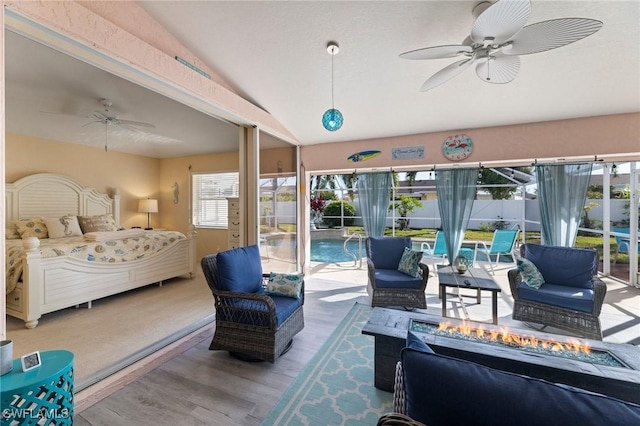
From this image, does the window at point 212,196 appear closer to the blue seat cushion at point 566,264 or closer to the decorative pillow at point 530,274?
the decorative pillow at point 530,274

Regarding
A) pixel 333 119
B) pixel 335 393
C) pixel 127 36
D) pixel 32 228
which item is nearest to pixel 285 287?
pixel 335 393

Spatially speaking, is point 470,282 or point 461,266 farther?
point 461,266

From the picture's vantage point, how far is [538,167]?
3957 millimetres

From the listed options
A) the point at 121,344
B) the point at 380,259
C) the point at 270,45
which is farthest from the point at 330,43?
the point at 121,344

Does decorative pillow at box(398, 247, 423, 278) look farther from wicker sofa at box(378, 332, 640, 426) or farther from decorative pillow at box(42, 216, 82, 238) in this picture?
decorative pillow at box(42, 216, 82, 238)

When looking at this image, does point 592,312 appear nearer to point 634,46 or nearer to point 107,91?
point 634,46

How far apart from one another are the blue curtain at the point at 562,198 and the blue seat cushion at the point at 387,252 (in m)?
2.22

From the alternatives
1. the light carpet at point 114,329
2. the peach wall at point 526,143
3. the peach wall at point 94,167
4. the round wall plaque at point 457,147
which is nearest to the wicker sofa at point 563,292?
the peach wall at point 526,143

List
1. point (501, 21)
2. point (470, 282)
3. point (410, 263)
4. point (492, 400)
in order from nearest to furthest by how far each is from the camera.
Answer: point (492, 400) → point (501, 21) → point (470, 282) → point (410, 263)

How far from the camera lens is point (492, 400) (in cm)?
68

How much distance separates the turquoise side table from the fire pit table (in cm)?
169

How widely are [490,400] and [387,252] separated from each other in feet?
9.94

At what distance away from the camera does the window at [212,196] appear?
19.8ft

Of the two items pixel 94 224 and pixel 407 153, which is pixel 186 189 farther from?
pixel 407 153
